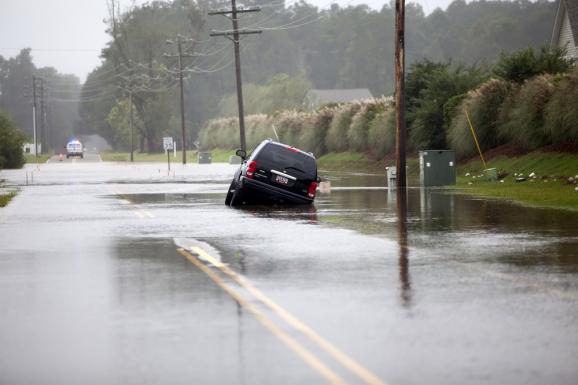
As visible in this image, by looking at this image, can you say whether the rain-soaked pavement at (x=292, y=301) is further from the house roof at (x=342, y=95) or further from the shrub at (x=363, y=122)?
the house roof at (x=342, y=95)

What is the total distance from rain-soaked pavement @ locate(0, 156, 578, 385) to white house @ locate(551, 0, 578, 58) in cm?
3993

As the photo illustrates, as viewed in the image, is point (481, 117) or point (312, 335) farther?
point (481, 117)

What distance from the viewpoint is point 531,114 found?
3653 cm

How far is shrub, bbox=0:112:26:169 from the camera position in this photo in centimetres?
7388

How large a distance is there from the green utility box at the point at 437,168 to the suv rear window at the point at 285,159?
9.35 m

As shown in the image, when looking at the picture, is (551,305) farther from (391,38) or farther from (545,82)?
(391,38)

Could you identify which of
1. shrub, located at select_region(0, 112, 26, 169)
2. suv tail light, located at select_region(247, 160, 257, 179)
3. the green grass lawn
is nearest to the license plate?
suv tail light, located at select_region(247, 160, 257, 179)

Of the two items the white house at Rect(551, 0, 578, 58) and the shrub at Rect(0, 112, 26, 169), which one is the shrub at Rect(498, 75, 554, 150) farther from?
the shrub at Rect(0, 112, 26, 169)

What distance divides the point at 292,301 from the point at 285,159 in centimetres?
1553

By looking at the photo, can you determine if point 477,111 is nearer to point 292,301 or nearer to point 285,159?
point 285,159

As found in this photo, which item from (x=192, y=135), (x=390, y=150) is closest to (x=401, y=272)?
(x=390, y=150)

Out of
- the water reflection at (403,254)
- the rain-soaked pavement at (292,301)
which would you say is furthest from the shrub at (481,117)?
the rain-soaked pavement at (292,301)

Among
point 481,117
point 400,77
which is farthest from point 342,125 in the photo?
point 400,77

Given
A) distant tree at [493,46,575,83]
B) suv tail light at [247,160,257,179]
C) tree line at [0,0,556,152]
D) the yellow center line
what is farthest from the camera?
tree line at [0,0,556,152]
